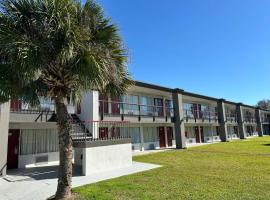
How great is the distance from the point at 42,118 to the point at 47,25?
31.7 feet

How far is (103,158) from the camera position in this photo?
12844 mm

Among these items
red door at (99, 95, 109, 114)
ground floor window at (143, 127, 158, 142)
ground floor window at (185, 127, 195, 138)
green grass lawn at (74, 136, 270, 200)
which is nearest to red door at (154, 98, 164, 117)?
ground floor window at (143, 127, 158, 142)

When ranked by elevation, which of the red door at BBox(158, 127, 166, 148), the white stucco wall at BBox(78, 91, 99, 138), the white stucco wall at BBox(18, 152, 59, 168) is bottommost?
the white stucco wall at BBox(18, 152, 59, 168)

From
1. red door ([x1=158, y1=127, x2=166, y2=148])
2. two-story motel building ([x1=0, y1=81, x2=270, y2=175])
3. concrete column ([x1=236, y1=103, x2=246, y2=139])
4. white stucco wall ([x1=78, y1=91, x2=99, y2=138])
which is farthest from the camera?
concrete column ([x1=236, y1=103, x2=246, y2=139])

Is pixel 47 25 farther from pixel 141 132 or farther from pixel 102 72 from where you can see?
pixel 141 132

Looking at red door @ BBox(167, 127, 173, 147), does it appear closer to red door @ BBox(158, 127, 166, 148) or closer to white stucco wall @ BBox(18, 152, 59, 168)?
red door @ BBox(158, 127, 166, 148)

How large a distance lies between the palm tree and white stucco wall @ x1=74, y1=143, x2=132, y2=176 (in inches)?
172

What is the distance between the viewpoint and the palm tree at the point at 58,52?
22.1 ft

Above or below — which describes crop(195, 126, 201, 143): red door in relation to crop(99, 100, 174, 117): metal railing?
below

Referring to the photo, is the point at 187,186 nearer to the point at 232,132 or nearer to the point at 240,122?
the point at 240,122

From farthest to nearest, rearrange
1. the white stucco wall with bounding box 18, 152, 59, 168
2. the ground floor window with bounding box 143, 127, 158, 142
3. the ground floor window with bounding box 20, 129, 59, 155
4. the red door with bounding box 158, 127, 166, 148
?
1. the red door with bounding box 158, 127, 166, 148
2. the ground floor window with bounding box 143, 127, 158, 142
3. the ground floor window with bounding box 20, 129, 59, 155
4. the white stucco wall with bounding box 18, 152, 59, 168

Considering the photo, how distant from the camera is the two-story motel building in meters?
14.4

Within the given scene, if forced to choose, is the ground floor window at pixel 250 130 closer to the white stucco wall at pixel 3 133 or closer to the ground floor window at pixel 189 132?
the ground floor window at pixel 189 132

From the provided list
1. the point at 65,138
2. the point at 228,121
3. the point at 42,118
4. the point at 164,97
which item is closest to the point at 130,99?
the point at 164,97
